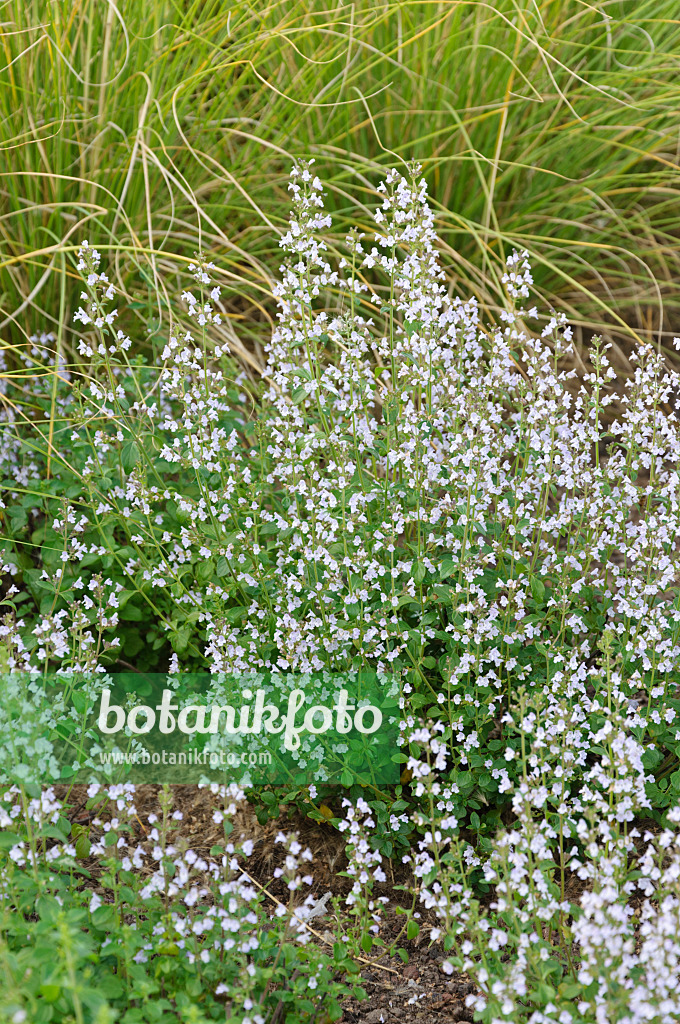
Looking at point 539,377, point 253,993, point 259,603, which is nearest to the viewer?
point 253,993

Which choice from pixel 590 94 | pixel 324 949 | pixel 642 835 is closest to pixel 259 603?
pixel 324 949

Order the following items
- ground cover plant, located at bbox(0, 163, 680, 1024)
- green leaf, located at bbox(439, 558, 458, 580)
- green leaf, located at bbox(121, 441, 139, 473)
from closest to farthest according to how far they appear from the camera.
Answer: ground cover plant, located at bbox(0, 163, 680, 1024), green leaf, located at bbox(439, 558, 458, 580), green leaf, located at bbox(121, 441, 139, 473)

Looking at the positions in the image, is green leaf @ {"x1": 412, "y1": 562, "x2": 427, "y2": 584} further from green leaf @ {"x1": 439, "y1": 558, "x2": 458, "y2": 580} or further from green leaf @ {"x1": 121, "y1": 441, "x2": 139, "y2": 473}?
green leaf @ {"x1": 121, "y1": 441, "x2": 139, "y2": 473}

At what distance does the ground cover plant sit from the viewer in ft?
7.02

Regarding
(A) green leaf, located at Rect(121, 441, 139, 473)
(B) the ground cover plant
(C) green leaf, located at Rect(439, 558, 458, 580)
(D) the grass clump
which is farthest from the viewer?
(D) the grass clump

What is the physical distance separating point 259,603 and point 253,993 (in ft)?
3.88

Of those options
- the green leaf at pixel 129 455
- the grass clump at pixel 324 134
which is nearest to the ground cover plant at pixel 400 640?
the green leaf at pixel 129 455

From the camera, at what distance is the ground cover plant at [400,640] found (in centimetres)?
214

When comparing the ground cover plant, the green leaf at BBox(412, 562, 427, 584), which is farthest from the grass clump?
the green leaf at BBox(412, 562, 427, 584)

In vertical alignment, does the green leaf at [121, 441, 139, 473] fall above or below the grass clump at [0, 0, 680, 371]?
below

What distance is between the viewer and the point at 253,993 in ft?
7.06

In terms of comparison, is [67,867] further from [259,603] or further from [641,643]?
[641,643]

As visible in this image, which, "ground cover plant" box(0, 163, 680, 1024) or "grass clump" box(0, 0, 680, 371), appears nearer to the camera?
"ground cover plant" box(0, 163, 680, 1024)

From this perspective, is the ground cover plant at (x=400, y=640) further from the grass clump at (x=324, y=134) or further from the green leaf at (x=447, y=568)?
the grass clump at (x=324, y=134)
